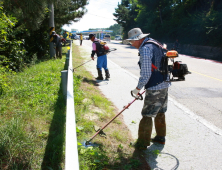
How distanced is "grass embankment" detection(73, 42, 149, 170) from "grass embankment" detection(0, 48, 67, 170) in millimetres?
365

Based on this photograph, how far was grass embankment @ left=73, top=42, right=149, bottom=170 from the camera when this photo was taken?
278cm

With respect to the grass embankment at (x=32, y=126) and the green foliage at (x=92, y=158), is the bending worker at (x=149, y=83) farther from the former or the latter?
the grass embankment at (x=32, y=126)

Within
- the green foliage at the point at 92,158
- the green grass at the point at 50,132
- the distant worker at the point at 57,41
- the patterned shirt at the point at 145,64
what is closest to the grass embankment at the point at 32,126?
the green grass at the point at 50,132

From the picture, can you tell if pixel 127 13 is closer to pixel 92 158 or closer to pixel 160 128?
pixel 160 128

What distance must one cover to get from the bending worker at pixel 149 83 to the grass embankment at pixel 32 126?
1355 millimetres

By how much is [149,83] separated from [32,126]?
213cm

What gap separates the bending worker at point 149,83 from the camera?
297 centimetres

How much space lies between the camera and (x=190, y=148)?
3311 mm

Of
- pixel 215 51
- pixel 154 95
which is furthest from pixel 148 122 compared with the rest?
pixel 215 51

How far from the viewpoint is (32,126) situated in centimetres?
340

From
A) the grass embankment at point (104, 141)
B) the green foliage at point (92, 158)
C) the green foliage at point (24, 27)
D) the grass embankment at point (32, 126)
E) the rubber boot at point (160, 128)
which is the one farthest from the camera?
the rubber boot at point (160, 128)

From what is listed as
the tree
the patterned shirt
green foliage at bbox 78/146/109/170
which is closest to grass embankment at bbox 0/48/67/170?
green foliage at bbox 78/146/109/170

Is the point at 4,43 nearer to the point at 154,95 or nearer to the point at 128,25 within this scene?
the point at 154,95

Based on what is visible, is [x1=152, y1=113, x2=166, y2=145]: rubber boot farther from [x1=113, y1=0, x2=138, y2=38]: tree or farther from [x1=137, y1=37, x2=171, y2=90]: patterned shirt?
[x1=113, y1=0, x2=138, y2=38]: tree
